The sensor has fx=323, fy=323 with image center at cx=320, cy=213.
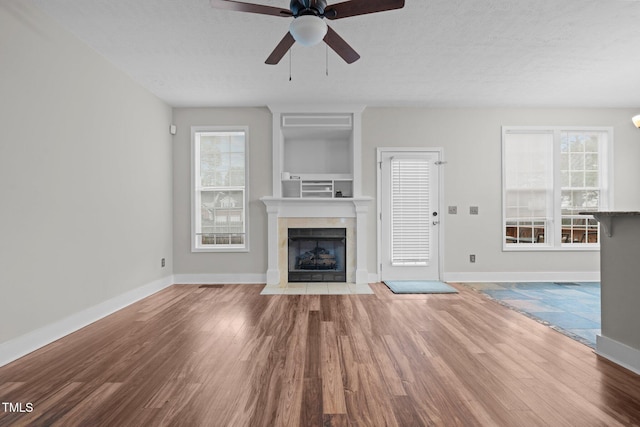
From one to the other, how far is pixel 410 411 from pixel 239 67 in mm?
3612

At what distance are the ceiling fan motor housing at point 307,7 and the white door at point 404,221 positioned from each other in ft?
10.4

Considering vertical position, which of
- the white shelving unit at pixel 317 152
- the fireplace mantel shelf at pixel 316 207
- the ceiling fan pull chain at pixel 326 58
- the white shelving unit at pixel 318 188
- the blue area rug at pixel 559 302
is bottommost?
the blue area rug at pixel 559 302

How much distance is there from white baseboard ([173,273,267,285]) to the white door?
196 centimetres

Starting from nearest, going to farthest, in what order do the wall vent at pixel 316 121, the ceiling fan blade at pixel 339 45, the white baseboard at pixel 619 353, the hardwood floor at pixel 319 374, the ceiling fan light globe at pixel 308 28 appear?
the hardwood floor at pixel 319 374 → the ceiling fan light globe at pixel 308 28 → the white baseboard at pixel 619 353 → the ceiling fan blade at pixel 339 45 → the wall vent at pixel 316 121

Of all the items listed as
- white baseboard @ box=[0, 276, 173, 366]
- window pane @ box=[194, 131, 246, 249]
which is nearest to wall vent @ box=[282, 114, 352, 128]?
window pane @ box=[194, 131, 246, 249]

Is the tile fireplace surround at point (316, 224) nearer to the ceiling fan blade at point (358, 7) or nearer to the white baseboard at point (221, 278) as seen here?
the white baseboard at point (221, 278)

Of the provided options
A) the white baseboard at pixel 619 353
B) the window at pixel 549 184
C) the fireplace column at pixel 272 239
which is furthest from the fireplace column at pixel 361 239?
the white baseboard at pixel 619 353

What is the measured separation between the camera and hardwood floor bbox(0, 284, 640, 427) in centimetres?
166

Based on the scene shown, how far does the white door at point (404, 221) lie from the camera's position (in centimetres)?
507

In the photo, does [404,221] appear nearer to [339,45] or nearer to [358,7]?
[339,45]

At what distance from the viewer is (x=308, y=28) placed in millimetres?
1971

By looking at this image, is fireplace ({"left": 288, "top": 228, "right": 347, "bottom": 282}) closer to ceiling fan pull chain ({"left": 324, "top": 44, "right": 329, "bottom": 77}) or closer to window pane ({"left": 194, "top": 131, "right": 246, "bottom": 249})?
window pane ({"left": 194, "top": 131, "right": 246, "bottom": 249})

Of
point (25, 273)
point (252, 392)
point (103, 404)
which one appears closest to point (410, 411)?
point (252, 392)

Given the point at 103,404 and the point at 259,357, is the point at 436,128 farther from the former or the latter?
the point at 103,404
